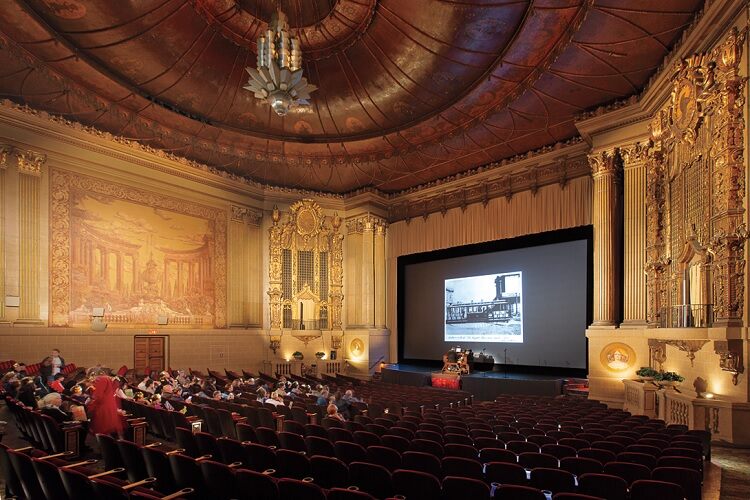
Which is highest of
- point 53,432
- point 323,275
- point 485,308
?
point 323,275

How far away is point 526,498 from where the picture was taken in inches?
163

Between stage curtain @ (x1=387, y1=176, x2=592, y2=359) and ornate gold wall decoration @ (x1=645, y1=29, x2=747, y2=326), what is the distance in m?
4.42

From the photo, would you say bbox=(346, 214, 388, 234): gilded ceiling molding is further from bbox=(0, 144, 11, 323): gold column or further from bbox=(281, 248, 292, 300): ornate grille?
bbox=(0, 144, 11, 323): gold column

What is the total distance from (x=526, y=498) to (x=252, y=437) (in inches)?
183

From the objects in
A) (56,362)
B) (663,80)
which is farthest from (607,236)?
(56,362)

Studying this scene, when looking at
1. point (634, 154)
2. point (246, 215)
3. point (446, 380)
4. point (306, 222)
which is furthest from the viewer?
point (306, 222)

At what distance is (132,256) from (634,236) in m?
17.5

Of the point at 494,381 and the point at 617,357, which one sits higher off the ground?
the point at 617,357

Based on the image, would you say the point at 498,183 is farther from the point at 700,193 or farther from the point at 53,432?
the point at 53,432

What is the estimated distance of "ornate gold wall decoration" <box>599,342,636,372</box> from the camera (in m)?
14.1

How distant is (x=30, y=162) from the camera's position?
50.9 ft

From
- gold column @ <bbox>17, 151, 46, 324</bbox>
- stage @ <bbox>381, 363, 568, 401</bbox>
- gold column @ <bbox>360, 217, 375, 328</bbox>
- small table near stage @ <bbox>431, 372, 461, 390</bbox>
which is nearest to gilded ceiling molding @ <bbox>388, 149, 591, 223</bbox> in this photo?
gold column @ <bbox>360, 217, 375, 328</bbox>

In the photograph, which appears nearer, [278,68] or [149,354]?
[278,68]

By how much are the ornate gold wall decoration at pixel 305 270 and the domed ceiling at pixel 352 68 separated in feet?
15.5
